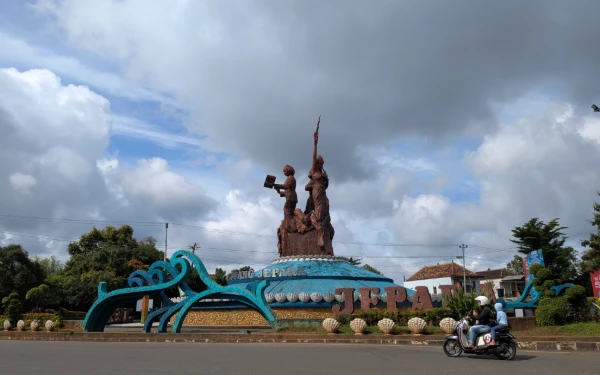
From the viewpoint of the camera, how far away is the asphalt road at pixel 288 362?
9.60 m

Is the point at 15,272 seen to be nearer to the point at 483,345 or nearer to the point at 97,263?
the point at 97,263

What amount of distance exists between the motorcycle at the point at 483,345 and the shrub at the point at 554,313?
25.7 ft

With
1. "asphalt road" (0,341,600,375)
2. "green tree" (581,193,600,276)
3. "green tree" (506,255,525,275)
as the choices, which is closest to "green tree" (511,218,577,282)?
"green tree" (581,193,600,276)

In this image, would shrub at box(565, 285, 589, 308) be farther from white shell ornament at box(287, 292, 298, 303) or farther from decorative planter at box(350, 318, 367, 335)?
white shell ornament at box(287, 292, 298, 303)

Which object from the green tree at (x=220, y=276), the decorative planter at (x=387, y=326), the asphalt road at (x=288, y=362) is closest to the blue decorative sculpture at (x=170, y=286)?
the decorative planter at (x=387, y=326)

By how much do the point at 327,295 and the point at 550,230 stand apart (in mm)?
28387

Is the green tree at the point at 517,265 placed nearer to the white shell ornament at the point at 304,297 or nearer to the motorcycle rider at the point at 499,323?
the white shell ornament at the point at 304,297

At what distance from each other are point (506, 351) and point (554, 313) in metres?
8.30

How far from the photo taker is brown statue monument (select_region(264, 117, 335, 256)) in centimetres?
3484

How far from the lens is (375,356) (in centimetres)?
1210

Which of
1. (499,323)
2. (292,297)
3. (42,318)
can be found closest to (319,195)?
(292,297)

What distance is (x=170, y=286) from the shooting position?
20.5 meters

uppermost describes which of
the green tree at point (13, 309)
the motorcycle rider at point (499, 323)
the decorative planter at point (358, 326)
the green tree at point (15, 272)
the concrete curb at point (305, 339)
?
the green tree at point (15, 272)

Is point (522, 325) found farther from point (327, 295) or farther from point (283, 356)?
point (283, 356)
